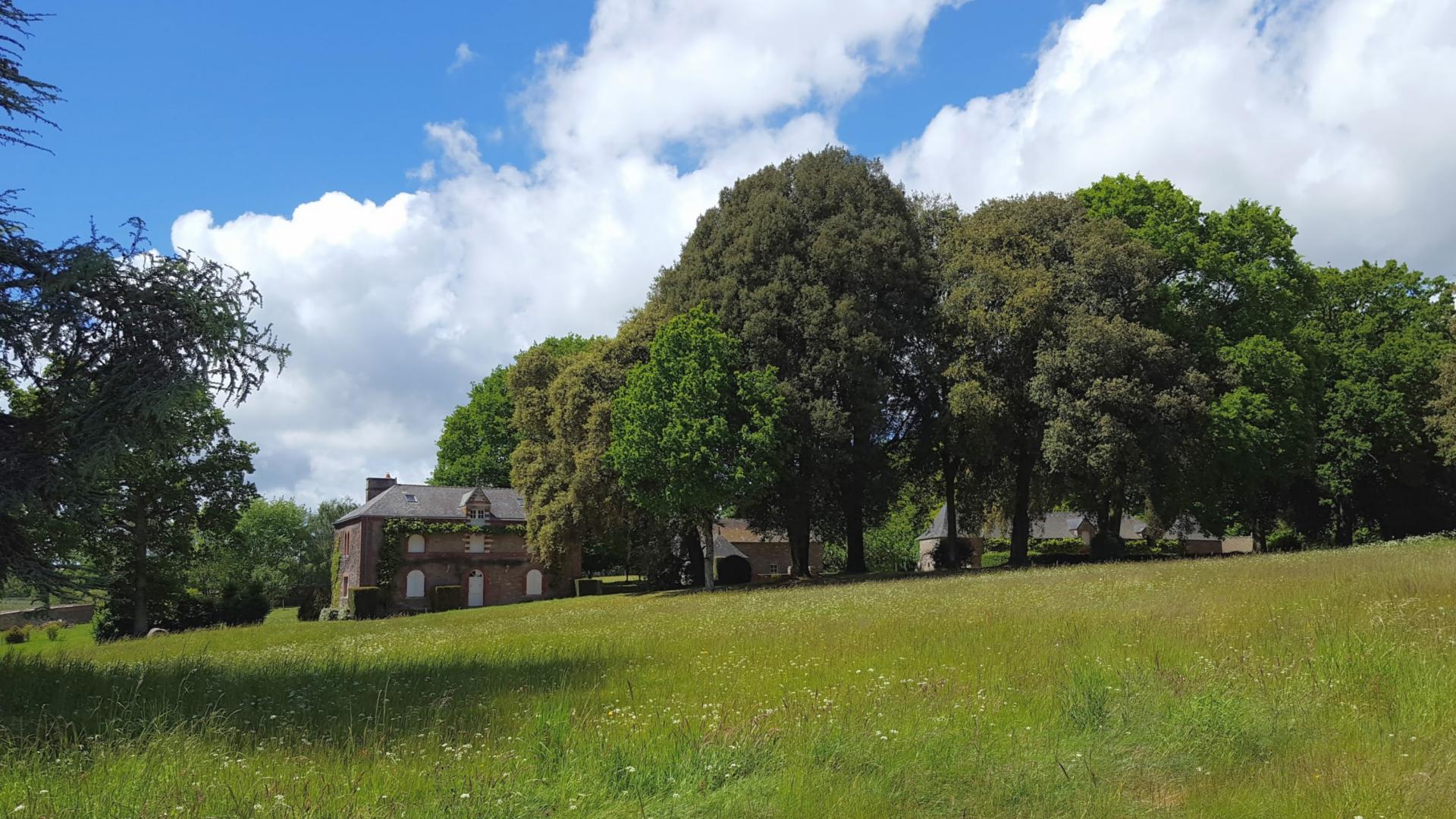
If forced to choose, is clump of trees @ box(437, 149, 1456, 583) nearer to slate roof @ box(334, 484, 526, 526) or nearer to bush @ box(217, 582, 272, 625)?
slate roof @ box(334, 484, 526, 526)

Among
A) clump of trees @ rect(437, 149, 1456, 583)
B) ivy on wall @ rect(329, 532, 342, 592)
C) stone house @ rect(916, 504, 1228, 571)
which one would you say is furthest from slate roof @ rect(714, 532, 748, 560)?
ivy on wall @ rect(329, 532, 342, 592)

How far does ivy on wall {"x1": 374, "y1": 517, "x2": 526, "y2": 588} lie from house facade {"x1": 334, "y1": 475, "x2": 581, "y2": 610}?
4cm

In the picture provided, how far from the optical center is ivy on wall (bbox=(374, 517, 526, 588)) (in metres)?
53.0

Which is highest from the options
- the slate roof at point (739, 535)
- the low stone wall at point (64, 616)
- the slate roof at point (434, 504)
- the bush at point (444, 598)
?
the slate roof at point (434, 504)

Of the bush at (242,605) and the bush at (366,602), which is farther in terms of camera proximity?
the bush at (366,602)

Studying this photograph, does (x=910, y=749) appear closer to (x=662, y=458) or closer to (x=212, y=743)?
(x=212, y=743)

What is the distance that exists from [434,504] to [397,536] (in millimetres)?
3001

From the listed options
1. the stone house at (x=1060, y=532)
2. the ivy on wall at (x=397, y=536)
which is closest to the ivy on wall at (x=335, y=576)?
Result: the ivy on wall at (x=397, y=536)

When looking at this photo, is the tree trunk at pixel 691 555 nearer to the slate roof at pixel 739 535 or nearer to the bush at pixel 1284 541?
the slate roof at pixel 739 535

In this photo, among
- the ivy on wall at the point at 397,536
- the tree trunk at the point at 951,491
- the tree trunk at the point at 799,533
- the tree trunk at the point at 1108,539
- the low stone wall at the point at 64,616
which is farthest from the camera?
the ivy on wall at the point at 397,536

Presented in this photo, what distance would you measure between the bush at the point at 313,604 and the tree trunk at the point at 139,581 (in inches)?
512

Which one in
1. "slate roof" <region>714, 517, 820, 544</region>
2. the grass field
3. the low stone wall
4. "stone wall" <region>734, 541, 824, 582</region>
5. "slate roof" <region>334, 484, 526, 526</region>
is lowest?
the low stone wall

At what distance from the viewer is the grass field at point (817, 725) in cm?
571

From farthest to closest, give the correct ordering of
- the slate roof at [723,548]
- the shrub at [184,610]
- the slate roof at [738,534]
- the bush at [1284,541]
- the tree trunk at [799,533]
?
the slate roof at [738,534]
the slate roof at [723,548]
the bush at [1284,541]
the shrub at [184,610]
the tree trunk at [799,533]
